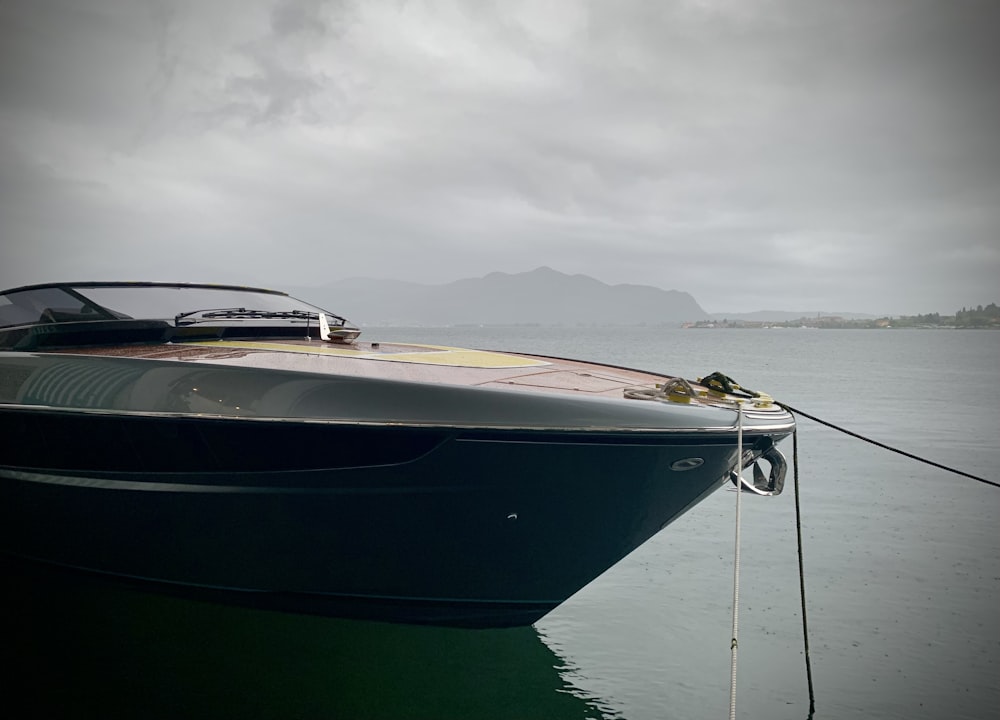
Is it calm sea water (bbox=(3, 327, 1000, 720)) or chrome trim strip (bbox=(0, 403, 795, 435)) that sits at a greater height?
chrome trim strip (bbox=(0, 403, 795, 435))

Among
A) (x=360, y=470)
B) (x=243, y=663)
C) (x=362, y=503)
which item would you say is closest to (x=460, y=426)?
(x=360, y=470)

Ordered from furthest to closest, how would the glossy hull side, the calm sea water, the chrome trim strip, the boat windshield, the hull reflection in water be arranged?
the boat windshield < the calm sea water < the hull reflection in water < the glossy hull side < the chrome trim strip

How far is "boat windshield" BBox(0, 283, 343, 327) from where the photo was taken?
4.97 meters

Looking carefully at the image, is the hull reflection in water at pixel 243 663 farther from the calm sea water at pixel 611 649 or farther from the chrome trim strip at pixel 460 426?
the chrome trim strip at pixel 460 426

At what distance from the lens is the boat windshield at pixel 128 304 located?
497cm

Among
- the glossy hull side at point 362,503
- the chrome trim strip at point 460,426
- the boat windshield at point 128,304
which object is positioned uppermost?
the boat windshield at point 128,304

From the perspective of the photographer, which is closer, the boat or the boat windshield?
the boat

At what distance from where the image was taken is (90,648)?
439cm

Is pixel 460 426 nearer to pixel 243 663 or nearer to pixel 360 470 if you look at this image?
pixel 360 470

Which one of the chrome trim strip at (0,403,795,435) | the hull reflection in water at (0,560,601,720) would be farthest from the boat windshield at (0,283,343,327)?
the hull reflection in water at (0,560,601,720)

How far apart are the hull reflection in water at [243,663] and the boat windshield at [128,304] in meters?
1.56

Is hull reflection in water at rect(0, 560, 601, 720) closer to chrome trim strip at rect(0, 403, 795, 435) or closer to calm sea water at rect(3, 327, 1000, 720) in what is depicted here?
calm sea water at rect(3, 327, 1000, 720)

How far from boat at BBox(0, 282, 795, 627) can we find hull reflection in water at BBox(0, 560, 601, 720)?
35 centimetres

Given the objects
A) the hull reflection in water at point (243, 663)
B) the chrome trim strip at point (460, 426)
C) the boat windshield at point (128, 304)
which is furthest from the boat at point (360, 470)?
the boat windshield at point (128, 304)
